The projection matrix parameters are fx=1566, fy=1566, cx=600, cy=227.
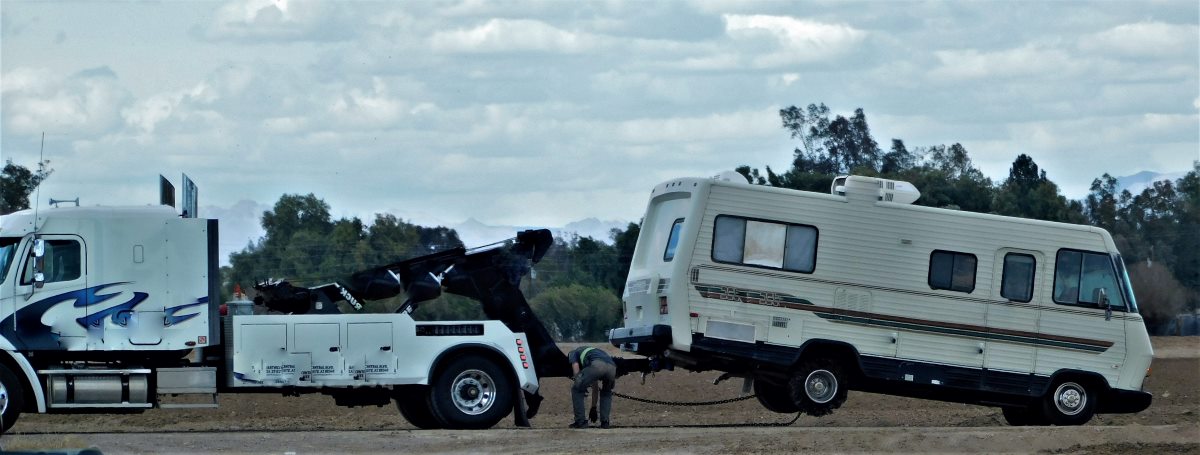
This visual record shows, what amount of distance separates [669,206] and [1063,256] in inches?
208

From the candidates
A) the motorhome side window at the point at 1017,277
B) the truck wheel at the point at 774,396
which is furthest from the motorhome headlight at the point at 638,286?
the motorhome side window at the point at 1017,277

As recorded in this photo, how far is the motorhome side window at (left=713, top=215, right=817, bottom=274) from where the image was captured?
20.0 metres

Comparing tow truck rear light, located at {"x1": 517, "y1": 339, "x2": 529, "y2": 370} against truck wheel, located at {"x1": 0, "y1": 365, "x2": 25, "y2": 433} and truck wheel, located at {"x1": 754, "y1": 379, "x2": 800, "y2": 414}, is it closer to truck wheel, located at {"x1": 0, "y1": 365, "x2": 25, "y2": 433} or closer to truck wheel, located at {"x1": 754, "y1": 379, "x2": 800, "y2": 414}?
truck wheel, located at {"x1": 754, "y1": 379, "x2": 800, "y2": 414}

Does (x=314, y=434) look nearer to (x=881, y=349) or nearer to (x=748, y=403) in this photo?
(x=881, y=349)

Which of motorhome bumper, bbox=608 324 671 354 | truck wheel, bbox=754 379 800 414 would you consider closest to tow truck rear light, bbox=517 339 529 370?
motorhome bumper, bbox=608 324 671 354

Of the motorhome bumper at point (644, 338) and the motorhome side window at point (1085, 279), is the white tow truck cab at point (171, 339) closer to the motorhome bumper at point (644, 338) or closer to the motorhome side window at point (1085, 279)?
the motorhome bumper at point (644, 338)

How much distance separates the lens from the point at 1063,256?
20.9 metres

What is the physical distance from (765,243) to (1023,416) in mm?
5014

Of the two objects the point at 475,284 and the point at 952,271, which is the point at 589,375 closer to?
the point at 475,284

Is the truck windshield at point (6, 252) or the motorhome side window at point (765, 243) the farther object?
the motorhome side window at point (765, 243)

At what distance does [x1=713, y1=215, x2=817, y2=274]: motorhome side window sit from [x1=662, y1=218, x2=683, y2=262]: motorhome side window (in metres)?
0.62

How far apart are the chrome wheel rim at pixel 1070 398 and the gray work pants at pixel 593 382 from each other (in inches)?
237

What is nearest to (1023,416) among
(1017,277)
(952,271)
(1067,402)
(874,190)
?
(1067,402)

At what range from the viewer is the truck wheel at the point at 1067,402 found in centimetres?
2108
